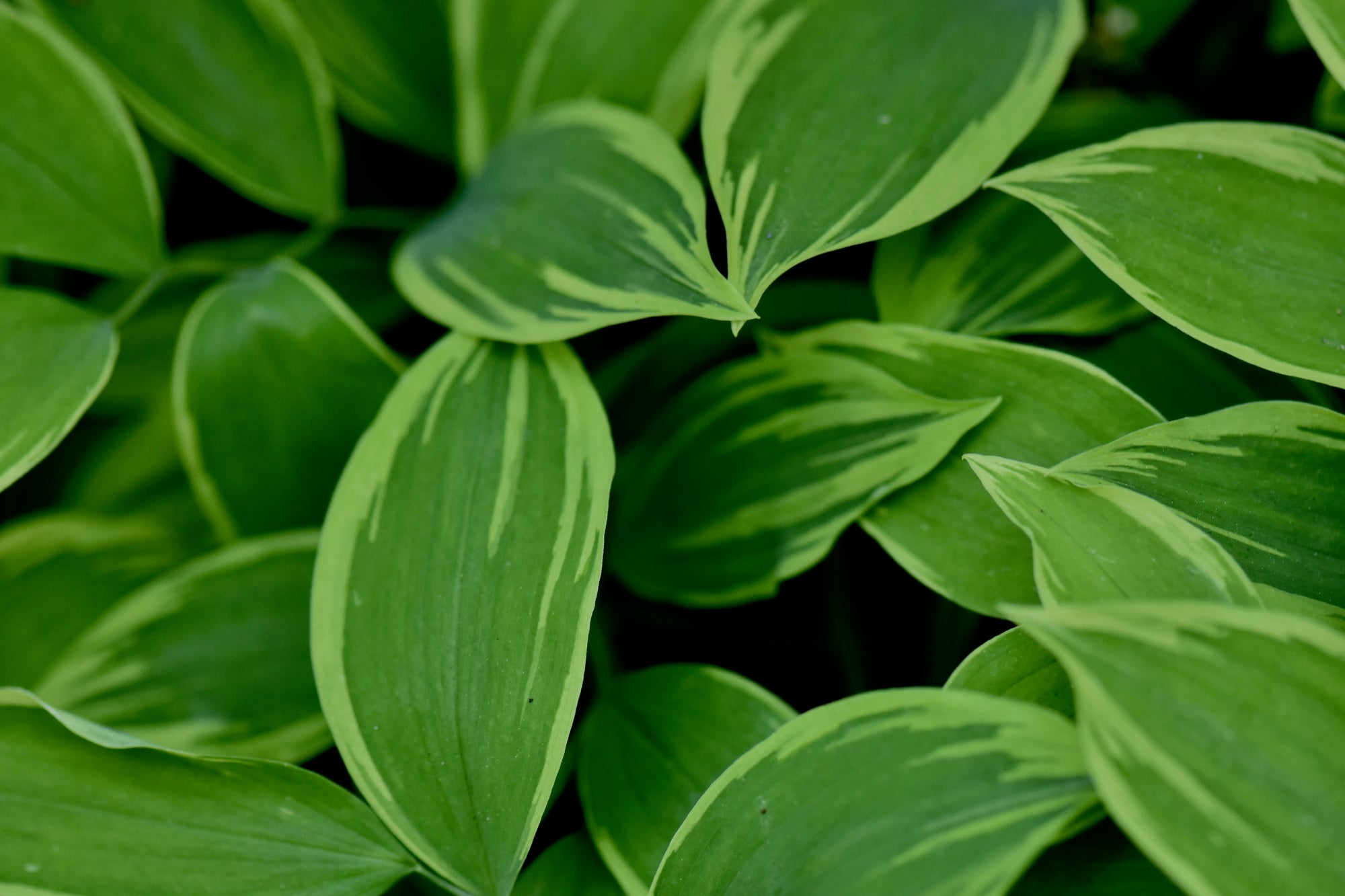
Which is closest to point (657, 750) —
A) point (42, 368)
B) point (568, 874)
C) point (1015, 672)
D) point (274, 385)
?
point (568, 874)

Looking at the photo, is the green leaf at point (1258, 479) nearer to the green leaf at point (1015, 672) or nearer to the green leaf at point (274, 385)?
the green leaf at point (1015, 672)

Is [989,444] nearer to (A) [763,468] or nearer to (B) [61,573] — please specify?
(A) [763,468]

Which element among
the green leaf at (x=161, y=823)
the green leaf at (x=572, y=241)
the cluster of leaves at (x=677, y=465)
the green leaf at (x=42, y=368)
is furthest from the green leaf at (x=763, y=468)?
the green leaf at (x=42, y=368)

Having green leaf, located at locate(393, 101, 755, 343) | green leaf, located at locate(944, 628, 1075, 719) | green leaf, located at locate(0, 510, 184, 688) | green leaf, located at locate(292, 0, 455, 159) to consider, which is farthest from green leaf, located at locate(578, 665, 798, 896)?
green leaf, located at locate(292, 0, 455, 159)

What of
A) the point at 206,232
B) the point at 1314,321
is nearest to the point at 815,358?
the point at 1314,321

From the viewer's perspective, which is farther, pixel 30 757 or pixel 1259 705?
pixel 30 757

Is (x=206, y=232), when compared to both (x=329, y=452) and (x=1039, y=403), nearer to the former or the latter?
(x=329, y=452)
